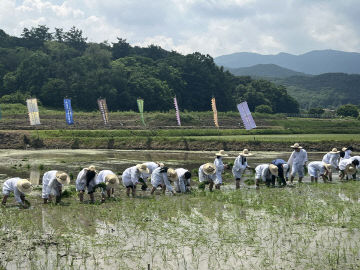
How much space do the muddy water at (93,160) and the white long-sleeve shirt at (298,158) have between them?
6728mm

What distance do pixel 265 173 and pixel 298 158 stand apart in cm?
225

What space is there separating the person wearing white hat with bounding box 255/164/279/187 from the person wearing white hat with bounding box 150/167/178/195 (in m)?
3.91

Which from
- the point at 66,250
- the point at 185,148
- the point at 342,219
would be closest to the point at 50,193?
the point at 66,250

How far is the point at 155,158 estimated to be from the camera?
96.5 feet

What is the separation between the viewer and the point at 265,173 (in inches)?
716

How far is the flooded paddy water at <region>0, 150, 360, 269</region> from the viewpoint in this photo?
9.17m

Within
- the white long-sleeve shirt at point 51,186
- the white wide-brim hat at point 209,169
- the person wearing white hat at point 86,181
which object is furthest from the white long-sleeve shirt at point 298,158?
the white long-sleeve shirt at point 51,186

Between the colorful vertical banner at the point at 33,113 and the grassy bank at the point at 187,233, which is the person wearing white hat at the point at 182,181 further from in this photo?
the colorful vertical banner at the point at 33,113

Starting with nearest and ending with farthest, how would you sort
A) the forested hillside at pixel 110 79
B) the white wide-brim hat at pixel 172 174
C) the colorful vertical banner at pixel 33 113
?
the white wide-brim hat at pixel 172 174 → the colorful vertical banner at pixel 33 113 → the forested hillside at pixel 110 79

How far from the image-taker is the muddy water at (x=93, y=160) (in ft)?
74.0

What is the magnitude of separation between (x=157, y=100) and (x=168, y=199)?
5922 cm

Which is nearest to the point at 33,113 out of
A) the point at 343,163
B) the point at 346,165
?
the point at 343,163

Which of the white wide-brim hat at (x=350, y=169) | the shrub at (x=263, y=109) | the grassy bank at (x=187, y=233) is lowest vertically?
the grassy bank at (x=187, y=233)

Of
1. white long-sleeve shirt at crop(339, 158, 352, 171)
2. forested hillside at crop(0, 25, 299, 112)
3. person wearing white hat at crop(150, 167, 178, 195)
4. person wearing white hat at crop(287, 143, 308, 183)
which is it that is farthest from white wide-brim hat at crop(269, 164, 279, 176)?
forested hillside at crop(0, 25, 299, 112)
